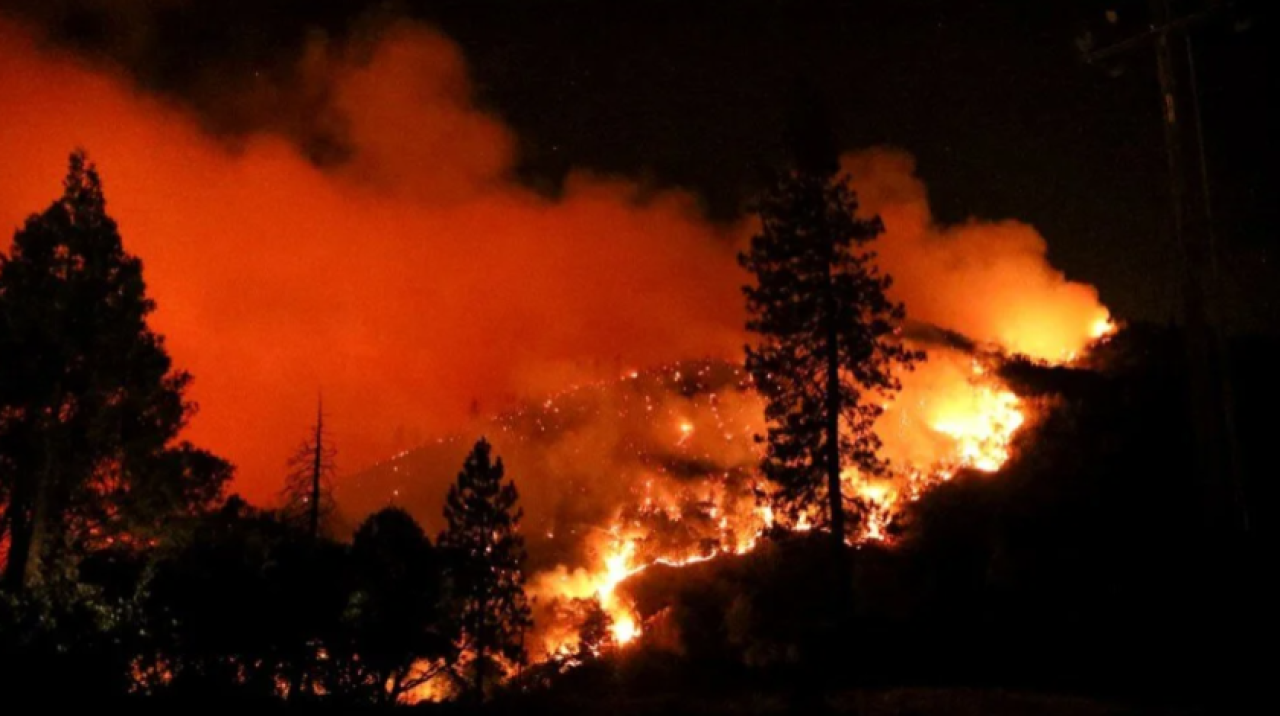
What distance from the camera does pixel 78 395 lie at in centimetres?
1952

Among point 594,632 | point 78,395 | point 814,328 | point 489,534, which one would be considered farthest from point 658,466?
point 78,395

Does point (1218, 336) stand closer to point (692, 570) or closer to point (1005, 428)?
point (1005, 428)

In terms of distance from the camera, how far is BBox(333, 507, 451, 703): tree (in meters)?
20.8

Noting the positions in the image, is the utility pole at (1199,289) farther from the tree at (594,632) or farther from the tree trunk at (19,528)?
the tree at (594,632)

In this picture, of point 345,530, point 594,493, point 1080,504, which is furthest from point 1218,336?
point 594,493

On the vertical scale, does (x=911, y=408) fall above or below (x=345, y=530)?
above

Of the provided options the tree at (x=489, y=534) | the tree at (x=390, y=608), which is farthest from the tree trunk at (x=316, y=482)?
the tree at (x=489, y=534)

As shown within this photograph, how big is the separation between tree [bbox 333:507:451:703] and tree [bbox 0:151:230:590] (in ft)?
14.3

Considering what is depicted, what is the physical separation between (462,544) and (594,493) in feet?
135

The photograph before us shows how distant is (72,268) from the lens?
19547 millimetres

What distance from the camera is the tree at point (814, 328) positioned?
2558cm

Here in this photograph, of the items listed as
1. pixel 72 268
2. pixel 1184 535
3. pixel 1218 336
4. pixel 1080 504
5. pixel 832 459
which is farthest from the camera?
pixel 1080 504

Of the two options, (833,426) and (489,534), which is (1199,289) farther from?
(489,534)

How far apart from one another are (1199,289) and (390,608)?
17.5 m
